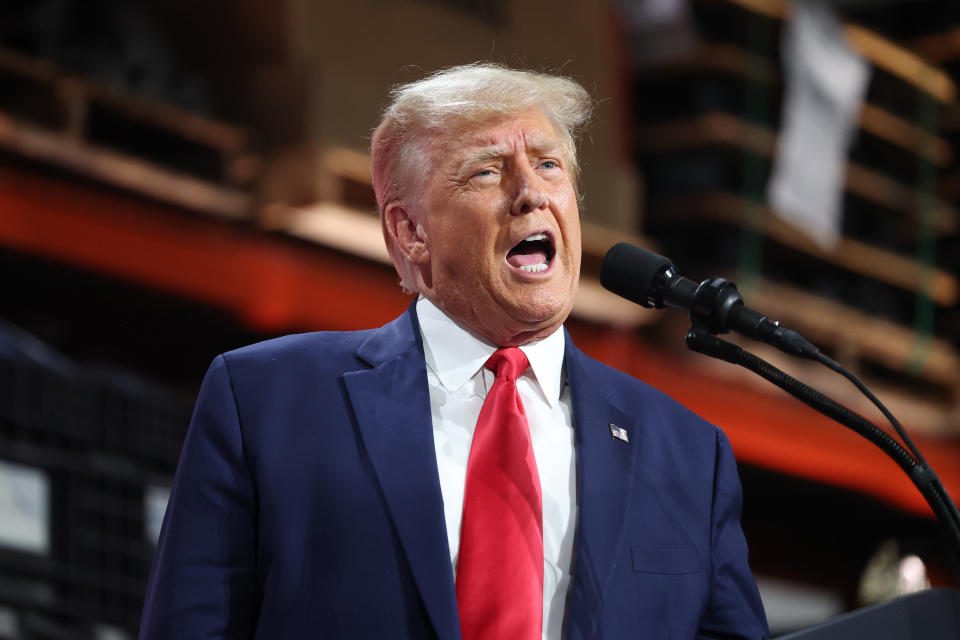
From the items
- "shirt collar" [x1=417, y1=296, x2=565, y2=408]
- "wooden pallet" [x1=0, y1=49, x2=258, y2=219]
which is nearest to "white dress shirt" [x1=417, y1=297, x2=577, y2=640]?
"shirt collar" [x1=417, y1=296, x2=565, y2=408]

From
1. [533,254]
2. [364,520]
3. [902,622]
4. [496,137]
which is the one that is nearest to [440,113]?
[496,137]

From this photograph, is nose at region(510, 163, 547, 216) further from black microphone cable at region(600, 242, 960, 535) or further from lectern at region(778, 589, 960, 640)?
lectern at region(778, 589, 960, 640)

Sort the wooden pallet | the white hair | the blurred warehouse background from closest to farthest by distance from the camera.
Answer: the white hair < the blurred warehouse background < the wooden pallet

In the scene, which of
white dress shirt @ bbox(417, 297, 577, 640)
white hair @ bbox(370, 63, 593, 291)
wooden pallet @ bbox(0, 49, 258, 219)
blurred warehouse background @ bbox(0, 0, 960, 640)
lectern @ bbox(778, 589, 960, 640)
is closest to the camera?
lectern @ bbox(778, 589, 960, 640)

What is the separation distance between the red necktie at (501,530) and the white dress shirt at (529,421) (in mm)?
20

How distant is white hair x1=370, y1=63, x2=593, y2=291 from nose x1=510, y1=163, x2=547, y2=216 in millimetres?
67

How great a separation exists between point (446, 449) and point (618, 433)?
171 mm

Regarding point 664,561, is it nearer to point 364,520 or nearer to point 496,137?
point 364,520

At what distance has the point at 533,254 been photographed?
48.0 inches

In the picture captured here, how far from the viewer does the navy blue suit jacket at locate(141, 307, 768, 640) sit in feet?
3.50

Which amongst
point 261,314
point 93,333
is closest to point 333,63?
point 261,314

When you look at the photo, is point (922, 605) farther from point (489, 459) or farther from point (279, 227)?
point (279, 227)

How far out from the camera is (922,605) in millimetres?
1075

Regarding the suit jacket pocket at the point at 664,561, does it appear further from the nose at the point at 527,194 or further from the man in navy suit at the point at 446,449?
the nose at the point at 527,194
